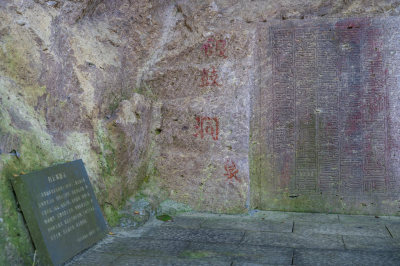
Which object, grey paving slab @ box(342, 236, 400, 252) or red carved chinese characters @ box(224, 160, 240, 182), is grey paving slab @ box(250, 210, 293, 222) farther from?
grey paving slab @ box(342, 236, 400, 252)

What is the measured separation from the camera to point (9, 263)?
2178 mm

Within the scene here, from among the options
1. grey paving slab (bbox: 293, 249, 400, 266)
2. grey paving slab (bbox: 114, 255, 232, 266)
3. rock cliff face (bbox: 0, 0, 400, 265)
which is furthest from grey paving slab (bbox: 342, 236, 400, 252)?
rock cliff face (bbox: 0, 0, 400, 265)

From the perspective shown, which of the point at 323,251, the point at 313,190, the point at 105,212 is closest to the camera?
the point at 323,251

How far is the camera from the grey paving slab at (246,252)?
2531mm

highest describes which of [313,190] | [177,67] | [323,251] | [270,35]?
[270,35]

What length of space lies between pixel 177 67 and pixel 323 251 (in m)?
2.40

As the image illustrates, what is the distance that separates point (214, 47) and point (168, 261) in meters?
2.42

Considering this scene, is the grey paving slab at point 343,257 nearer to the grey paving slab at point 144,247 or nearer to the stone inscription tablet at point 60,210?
the grey paving slab at point 144,247

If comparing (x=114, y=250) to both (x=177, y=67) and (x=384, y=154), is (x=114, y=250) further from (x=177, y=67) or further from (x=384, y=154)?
(x=384, y=154)

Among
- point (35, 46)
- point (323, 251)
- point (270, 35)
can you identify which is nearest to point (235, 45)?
point (270, 35)

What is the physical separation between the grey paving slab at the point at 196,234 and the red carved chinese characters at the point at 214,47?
1884mm

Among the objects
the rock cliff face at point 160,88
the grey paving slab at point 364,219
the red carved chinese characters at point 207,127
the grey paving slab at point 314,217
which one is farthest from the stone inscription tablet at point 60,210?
the grey paving slab at point 364,219

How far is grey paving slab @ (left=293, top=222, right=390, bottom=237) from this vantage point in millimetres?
3178

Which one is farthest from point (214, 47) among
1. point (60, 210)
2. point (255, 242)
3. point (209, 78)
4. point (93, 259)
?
point (93, 259)
